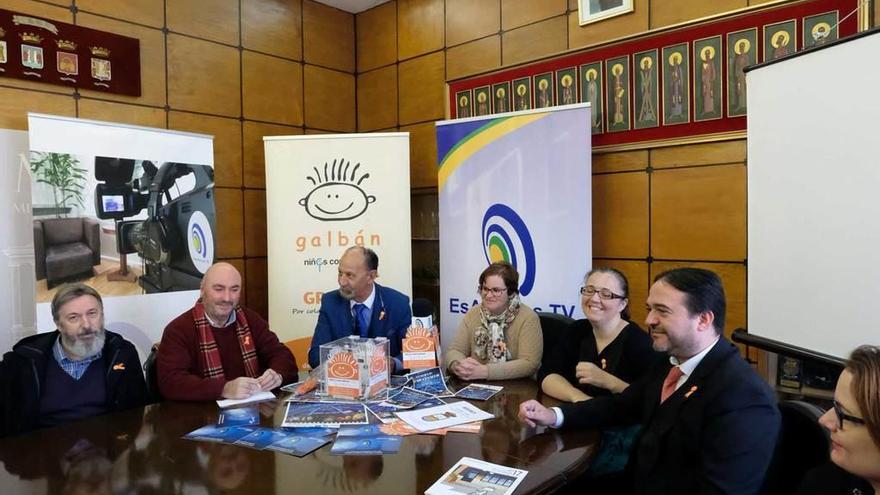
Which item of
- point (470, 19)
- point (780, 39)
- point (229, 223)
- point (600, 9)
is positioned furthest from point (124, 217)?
point (780, 39)

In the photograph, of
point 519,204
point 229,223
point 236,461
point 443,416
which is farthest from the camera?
point 229,223

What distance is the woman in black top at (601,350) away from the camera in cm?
230

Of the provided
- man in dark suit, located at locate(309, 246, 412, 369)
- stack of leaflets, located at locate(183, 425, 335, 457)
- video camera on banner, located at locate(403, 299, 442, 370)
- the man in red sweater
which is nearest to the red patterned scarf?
the man in red sweater

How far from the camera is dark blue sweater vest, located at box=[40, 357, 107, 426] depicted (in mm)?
2301

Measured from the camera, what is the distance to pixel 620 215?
12.7ft

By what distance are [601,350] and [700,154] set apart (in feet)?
5.62

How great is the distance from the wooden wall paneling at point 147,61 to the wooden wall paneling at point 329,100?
1226 mm

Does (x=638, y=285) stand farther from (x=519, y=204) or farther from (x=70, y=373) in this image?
(x=70, y=373)

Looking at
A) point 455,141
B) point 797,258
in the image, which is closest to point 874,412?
point 797,258

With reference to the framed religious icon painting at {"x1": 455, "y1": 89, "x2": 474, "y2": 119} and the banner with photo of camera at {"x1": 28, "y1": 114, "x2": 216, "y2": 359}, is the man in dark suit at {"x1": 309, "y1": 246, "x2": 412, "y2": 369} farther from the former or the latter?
the framed religious icon painting at {"x1": 455, "y1": 89, "x2": 474, "y2": 119}

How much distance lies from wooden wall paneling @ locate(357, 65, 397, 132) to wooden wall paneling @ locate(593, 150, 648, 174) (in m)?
1.99

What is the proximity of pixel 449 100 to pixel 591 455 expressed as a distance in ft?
11.5

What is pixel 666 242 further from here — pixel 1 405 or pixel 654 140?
pixel 1 405

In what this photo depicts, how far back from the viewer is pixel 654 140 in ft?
12.0
